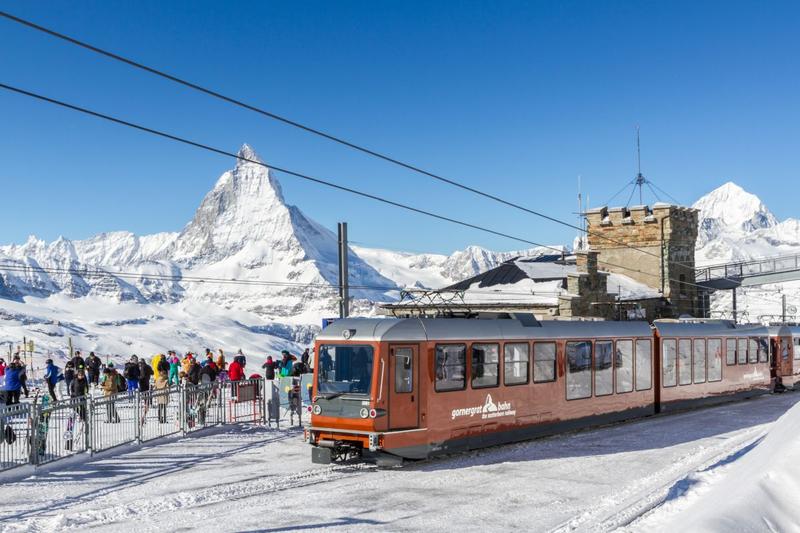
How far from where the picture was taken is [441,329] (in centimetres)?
1628

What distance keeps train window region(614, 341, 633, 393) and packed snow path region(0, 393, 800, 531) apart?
249cm

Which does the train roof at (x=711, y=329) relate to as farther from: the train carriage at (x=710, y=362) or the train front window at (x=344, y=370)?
the train front window at (x=344, y=370)

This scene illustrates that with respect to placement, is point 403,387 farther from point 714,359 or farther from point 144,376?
point 714,359

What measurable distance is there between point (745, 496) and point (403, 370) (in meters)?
7.15

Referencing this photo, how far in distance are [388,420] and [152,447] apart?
19.7 feet

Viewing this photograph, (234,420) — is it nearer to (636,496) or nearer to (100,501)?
(100,501)

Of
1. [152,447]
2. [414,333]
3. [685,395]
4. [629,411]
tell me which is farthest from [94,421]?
[685,395]

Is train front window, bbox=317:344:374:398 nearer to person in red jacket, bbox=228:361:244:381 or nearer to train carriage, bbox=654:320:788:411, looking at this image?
person in red jacket, bbox=228:361:244:381

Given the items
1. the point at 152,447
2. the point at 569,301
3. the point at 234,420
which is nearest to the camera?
the point at 152,447

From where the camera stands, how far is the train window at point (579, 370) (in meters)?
19.8

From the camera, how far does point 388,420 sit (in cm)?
1522

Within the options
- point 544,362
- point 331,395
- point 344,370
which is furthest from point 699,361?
point 331,395

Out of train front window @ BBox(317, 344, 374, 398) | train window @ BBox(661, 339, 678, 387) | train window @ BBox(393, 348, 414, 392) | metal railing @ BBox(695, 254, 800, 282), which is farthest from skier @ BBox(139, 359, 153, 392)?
metal railing @ BBox(695, 254, 800, 282)

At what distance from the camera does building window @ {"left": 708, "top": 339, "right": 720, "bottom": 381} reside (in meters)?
26.8
